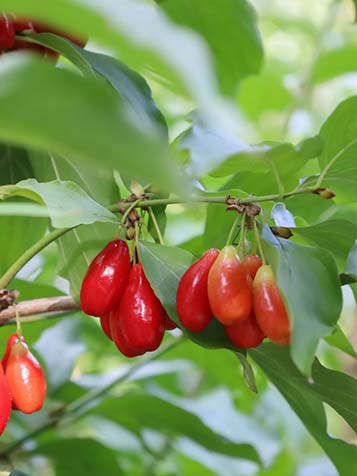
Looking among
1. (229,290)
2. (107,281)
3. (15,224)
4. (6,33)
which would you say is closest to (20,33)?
(6,33)

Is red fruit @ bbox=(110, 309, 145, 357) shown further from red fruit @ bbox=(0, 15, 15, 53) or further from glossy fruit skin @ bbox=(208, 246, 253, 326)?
red fruit @ bbox=(0, 15, 15, 53)

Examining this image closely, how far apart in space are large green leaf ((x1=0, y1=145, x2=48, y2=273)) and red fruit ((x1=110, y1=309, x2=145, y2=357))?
1.11ft

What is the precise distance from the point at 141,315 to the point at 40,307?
22 centimetres

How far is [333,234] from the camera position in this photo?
2.75 feet

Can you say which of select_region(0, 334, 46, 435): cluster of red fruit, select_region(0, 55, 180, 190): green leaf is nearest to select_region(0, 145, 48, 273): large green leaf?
select_region(0, 334, 46, 435): cluster of red fruit

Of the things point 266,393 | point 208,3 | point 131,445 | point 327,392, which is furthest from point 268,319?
point 266,393

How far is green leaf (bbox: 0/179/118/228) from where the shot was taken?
720 millimetres

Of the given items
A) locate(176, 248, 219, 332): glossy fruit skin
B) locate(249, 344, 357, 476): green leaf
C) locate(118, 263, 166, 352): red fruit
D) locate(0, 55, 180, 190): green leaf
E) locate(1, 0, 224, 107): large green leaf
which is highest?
locate(1, 0, 224, 107): large green leaf

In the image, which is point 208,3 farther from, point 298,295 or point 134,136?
point 134,136

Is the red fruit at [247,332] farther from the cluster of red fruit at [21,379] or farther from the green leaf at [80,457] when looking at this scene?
the green leaf at [80,457]

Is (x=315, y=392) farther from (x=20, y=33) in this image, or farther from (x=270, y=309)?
(x=20, y=33)

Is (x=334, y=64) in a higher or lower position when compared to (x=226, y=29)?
lower

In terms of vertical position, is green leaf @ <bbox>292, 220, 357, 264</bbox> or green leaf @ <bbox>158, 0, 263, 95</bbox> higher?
green leaf @ <bbox>158, 0, 263, 95</bbox>

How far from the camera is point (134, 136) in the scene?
35cm
